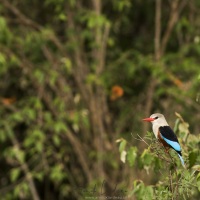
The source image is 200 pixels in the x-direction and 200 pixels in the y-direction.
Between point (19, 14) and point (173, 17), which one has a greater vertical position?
point (19, 14)

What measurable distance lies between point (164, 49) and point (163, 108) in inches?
38.3

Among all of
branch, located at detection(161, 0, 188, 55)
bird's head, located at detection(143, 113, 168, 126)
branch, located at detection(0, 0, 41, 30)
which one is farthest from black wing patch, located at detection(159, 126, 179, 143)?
branch, located at detection(161, 0, 188, 55)

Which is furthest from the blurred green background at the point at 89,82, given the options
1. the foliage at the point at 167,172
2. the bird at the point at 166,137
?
the bird at the point at 166,137

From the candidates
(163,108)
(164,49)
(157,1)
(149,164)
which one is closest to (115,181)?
(163,108)

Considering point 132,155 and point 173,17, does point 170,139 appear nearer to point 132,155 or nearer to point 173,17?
point 132,155

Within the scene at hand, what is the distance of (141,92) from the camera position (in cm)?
1051

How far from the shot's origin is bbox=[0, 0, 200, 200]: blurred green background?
30.9ft

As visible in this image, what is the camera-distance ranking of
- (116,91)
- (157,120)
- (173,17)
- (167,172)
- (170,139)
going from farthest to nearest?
(173,17)
(116,91)
(157,120)
(167,172)
(170,139)

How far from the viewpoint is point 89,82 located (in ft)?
31.0

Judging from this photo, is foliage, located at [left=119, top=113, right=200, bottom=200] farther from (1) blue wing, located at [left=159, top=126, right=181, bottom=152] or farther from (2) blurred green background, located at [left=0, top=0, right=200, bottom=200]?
(2) blurred green background, located at [left=0, top=0, right=200, bottom=200]

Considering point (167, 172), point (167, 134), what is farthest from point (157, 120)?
point (167, 172)

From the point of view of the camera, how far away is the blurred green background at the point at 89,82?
9.41 m

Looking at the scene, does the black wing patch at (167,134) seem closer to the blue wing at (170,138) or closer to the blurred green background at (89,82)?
the blue wing at (170,138)

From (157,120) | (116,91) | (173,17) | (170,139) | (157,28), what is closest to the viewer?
(170,139)
